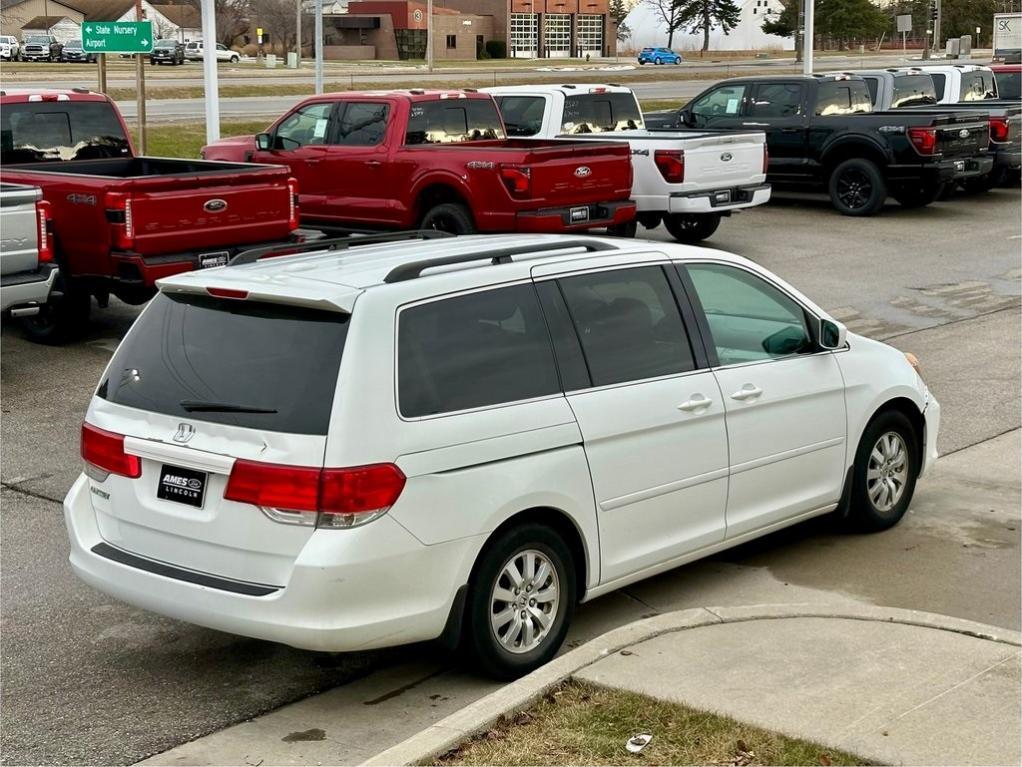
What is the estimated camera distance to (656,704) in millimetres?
4934

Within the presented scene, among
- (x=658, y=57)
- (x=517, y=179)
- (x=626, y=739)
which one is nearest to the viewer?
(x=626, y=739)

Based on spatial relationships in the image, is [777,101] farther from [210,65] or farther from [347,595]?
[347,595]

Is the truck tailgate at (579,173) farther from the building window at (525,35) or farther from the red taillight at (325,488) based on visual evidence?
the building window at (525,35)

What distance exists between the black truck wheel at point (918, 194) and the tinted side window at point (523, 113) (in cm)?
631

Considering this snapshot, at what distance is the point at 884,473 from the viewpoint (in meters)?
7.30

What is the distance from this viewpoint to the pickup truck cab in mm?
22656

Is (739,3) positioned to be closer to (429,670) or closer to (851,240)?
(851,240)

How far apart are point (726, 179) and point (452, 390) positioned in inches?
513

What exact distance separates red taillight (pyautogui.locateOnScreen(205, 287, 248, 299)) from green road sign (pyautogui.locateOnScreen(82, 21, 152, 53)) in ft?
51.5

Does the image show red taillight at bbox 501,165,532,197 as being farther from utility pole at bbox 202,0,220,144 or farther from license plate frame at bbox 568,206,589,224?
Result: utility pole at bbox 202,0,220,144

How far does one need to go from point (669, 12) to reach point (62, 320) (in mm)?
118943

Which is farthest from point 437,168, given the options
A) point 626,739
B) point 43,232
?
point 626,739

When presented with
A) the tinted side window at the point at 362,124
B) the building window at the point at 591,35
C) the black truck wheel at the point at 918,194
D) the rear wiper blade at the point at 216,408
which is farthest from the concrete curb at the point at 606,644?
the building window at the point at 591,35

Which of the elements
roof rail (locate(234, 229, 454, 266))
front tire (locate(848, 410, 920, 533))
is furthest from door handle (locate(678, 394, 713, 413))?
roof rail (locate(234, 229, 454, 266))
